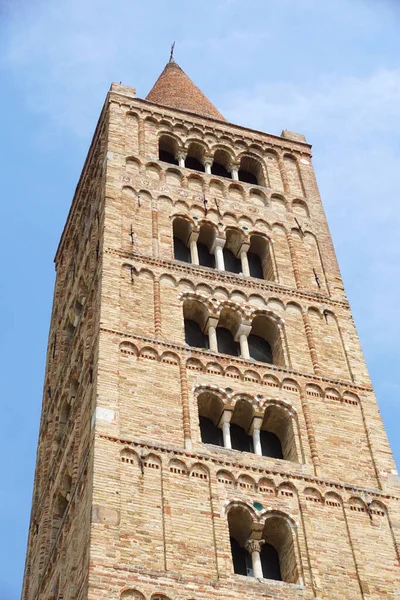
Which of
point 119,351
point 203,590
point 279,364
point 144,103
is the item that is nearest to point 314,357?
point 279,364

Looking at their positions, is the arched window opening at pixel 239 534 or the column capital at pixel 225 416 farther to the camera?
the column capital at pixel 225 416

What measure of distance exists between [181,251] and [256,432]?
5582 millimetres

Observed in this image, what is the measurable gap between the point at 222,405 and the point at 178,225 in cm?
567

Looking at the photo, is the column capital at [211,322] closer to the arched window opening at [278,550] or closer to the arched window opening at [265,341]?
the arched window opening at [265,341]

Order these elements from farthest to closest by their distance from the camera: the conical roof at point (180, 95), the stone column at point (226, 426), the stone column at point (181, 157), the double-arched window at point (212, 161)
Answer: the conical roof at point (180, 95) < the double-arched window at point (212, 161) < the stone column at point (181, 157) < the stone column at point (226, 426)

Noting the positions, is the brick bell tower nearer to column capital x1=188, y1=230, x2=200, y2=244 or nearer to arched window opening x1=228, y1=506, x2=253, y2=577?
arched window opening x1=228, y1=506, x2=253, y2=577

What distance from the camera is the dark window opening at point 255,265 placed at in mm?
23109

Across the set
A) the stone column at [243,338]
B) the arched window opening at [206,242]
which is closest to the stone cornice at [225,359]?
the stone column at [243,338]

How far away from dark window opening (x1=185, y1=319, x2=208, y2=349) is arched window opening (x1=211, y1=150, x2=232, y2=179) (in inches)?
248

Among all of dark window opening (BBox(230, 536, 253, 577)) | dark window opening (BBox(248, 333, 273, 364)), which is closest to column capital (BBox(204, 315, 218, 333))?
dark window opening (BBox(248, 333, 273, 364))

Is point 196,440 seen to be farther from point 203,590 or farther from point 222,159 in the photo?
point 222,159

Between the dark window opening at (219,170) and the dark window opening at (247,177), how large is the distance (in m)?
0.37

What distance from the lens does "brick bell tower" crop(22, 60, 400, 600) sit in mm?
15938

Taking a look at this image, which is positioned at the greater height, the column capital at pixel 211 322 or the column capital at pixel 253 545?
the column capital at pixel 211 322
